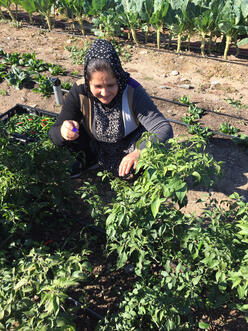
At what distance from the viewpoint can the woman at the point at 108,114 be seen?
2.15 meters

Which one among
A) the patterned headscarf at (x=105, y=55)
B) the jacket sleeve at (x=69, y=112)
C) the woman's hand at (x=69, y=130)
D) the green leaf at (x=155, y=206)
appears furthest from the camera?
the jacket sleeve at (x=69, y=112)

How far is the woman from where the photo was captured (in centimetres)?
215

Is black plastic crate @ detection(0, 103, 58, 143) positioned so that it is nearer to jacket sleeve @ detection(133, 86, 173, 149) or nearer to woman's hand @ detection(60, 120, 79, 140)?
woman's hand @ detection(60, 120, 79, 140)

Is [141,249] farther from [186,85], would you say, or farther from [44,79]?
[44,79]

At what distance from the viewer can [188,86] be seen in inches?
196

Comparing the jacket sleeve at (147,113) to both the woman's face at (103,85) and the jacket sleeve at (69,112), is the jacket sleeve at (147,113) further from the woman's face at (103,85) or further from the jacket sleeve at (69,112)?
the jacket sleeve at (69,112)

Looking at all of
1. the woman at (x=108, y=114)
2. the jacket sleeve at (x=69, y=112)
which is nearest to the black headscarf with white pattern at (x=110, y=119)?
the woman at (x=108, y=114)

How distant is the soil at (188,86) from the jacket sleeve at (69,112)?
1454 mm

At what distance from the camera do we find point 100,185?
3305 mm

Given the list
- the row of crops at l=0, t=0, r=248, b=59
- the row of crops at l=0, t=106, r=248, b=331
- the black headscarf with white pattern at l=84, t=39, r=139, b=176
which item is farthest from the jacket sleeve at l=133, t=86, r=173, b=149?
the row of crops at l=0, t=0, r=248, b=59

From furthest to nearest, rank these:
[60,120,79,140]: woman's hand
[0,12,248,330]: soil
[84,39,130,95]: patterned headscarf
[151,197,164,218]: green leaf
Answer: [0,12,248,330]: soil
[60,120,79,140]: woman's hand
[84,39,130,95]: patterned headscarf
[151,197,164,218]: green leaf

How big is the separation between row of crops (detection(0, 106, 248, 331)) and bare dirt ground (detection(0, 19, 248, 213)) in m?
1.25

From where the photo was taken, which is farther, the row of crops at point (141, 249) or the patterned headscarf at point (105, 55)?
the patterned headscarf at point (105, 55)

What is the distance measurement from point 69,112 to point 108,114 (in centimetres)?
36
